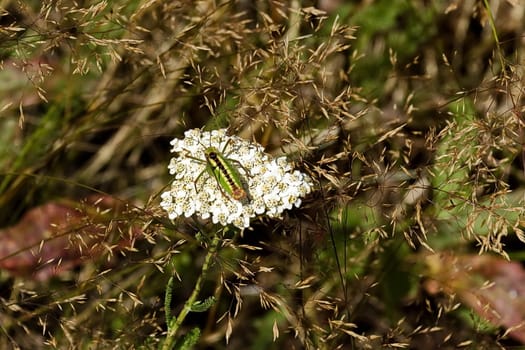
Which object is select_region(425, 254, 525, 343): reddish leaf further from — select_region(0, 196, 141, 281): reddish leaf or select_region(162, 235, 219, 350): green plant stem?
select_region(0, 196, 141, 281): reddish leaf

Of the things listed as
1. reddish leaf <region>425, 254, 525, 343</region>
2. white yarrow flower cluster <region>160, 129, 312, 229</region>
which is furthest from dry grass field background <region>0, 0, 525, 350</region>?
white yarrow flower cluster <region>160, 129, 312, 229</region>

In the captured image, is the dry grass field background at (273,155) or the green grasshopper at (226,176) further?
the dry grass field background at (273,155)

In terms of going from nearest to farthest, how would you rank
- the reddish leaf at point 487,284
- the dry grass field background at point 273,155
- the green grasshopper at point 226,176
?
the green grasshopper at point 226,176, the dry grass field background at point 273,155, the reddish leaf at point 487,284

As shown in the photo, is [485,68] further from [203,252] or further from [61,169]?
[61,169]

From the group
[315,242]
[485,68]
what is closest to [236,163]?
[315,242]

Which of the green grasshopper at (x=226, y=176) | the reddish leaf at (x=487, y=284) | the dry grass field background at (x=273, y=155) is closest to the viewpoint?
the green grasshopper at (x=226, y=176)

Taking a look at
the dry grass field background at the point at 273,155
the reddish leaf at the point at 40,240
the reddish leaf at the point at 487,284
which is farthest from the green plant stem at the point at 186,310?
the reddish leaf at the point at 487,284

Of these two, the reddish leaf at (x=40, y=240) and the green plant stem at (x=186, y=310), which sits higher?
the green plant stem at (x=186, y=310)

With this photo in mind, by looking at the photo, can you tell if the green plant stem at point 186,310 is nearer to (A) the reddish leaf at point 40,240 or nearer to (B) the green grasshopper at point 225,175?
(B) the green grasshopper at point 225,175
